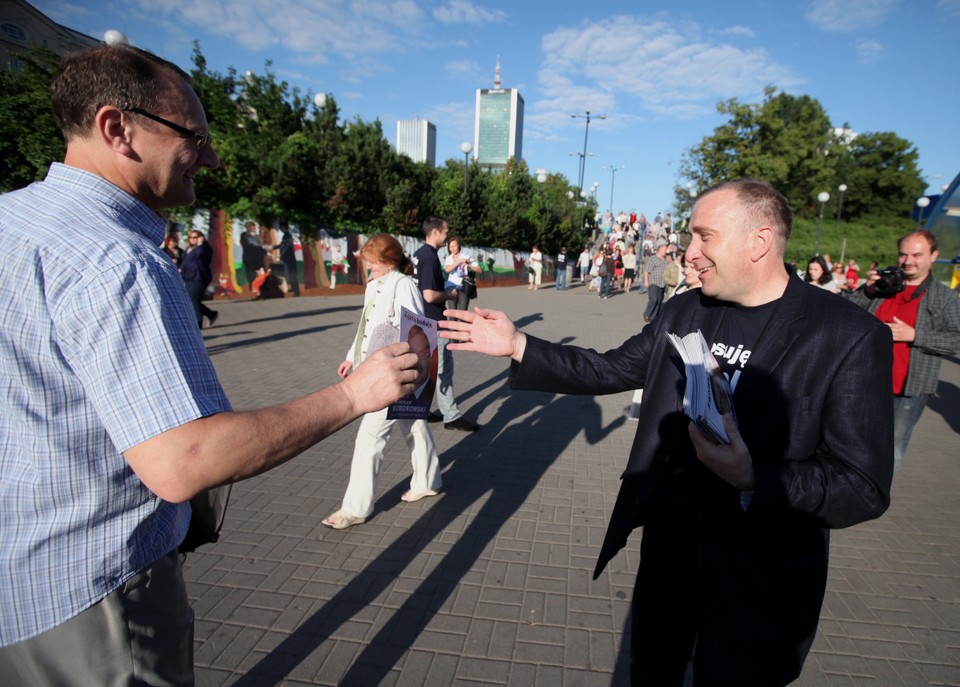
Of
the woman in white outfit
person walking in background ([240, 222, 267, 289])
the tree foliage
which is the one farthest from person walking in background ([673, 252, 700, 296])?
the tree foliage

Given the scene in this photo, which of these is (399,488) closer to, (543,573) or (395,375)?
(543,573)

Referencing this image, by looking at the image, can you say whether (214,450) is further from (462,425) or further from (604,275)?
(604,275)

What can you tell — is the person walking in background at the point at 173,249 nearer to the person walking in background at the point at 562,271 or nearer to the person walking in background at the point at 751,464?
the person walking in background at the point at 751,464

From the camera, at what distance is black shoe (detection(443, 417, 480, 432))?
6230mm

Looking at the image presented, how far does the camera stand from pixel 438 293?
229 inches

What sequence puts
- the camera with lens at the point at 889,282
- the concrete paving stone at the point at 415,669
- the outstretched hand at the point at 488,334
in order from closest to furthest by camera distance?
1. the outstretched hand at the point at 488,334
2. the concrete paving stone at the point at 415,669
3. the camera with lens at the point at 889,282

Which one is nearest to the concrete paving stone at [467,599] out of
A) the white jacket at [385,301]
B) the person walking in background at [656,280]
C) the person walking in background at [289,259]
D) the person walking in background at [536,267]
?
the white jacket at [385,301]

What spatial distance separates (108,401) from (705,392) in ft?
4.83

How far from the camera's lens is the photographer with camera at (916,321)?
4191 millimetres

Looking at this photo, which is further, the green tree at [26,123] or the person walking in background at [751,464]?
the green tree at [26,123]

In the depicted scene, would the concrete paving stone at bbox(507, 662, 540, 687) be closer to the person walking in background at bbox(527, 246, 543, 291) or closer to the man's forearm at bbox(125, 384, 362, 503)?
the man's forearm at bbox(125, 384, 362, 503)

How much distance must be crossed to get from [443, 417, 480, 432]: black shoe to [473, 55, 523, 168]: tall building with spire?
18185 cm

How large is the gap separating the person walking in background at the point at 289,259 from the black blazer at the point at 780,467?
1664 cm

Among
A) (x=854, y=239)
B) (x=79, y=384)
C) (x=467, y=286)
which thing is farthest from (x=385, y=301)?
(x=854, y=239)
